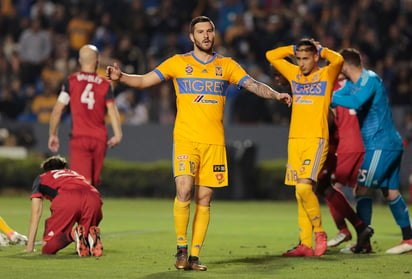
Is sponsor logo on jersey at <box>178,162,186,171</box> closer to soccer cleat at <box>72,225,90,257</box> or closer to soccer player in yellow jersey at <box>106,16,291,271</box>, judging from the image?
soccer player in yellow jersey at <box>106,16,291,271</box>

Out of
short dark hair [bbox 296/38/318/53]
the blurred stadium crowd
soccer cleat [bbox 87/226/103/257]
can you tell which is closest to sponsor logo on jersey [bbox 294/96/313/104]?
short dark hair [bbox 296/38/318/53]

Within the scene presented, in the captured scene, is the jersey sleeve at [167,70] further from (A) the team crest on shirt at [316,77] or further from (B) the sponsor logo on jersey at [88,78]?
(B) the sponsor logo on jersey at [88,78]

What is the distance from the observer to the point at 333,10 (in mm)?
21547

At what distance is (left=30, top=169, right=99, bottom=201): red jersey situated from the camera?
9930 mm

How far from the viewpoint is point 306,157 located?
9812 millimetres

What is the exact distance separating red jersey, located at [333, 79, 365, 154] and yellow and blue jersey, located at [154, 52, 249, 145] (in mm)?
2275

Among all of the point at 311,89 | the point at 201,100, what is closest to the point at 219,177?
the point at 201,100

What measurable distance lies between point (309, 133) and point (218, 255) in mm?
1517

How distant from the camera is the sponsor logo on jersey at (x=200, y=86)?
346 inches

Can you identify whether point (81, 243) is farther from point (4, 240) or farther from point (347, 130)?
point (347, 130)

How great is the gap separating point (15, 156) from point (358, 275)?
44.8 feet

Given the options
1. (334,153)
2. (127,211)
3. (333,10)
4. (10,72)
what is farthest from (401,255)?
(10,72)

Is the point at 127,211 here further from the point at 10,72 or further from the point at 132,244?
the point at 10,72

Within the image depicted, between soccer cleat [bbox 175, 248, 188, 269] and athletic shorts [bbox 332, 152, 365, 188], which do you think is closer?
soccer cleat [bbox 175, 248, 188, 269]
